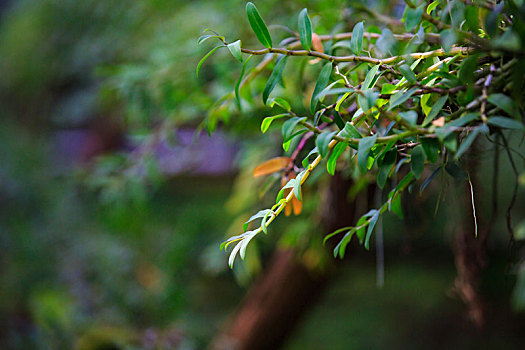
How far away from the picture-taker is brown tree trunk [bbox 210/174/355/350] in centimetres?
117

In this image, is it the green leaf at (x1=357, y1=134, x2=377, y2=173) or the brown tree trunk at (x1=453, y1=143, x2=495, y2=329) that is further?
the brown tree trunk at (x1=453, y1=143, x2=495, y2=329)

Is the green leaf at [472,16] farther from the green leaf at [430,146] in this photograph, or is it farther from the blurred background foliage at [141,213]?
the blurred background foliage at [141,213]

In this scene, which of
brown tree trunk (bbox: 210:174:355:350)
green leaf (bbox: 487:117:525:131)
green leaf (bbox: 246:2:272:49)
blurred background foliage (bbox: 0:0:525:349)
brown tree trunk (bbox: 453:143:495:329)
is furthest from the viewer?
brown tree trunk (bbox: 210:174:355:350)

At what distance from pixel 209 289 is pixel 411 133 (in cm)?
220

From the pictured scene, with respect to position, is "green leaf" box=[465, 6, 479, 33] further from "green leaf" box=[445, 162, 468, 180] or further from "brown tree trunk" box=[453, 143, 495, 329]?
"brown tree trunk" box=[453, 143, 495, 329]

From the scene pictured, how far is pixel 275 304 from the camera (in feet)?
4.01

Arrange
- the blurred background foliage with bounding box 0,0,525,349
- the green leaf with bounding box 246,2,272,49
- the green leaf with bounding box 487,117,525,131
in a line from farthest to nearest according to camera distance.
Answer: the blurred background foliage with bounding box 0,0,525,349, the green leaf with bounding box 246,2,272,49, the green leaf with bounding box 487,117,525,131

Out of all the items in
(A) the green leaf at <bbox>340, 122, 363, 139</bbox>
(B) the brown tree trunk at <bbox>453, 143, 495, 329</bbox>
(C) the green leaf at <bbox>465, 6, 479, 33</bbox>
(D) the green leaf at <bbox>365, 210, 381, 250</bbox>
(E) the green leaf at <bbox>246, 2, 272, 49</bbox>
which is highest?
(E) the green leaf at <bbox>246, 2, 272, 49</bbox>

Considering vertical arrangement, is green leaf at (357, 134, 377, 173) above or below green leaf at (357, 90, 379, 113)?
below

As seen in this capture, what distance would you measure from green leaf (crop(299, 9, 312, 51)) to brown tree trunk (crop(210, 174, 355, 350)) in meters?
0.83

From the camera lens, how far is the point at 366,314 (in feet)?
7.44

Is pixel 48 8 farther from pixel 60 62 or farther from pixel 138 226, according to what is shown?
pixel 138 226

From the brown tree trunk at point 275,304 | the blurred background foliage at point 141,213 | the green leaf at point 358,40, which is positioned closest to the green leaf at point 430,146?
the green leaf at point 358,40

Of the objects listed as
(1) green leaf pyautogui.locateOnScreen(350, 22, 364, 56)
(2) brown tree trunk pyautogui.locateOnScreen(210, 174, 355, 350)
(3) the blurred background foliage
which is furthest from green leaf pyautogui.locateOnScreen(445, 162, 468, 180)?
(2) brown tree trunk pyautogui.locateOnScreen(210, 174, 355, 350)
